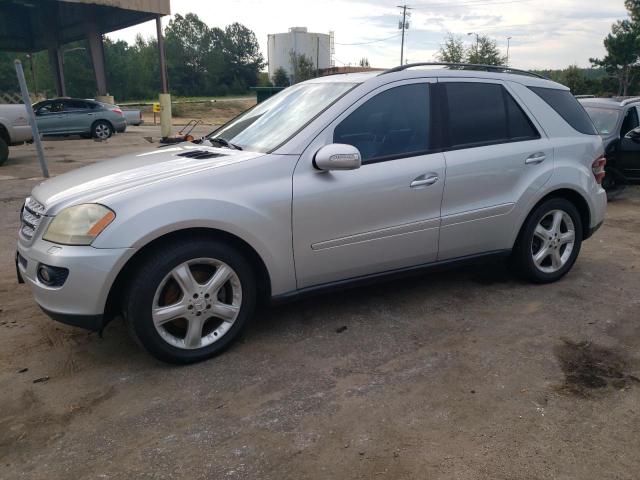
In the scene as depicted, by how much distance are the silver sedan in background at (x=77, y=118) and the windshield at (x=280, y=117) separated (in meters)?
15.6

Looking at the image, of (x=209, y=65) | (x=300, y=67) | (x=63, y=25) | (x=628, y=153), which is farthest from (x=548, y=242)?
(x=209, y=65)

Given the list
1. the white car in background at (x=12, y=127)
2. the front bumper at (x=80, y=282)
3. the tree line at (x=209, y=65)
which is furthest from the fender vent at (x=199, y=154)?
the tree line at (x=209, y=65)

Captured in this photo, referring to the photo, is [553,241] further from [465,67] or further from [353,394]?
[353,394]

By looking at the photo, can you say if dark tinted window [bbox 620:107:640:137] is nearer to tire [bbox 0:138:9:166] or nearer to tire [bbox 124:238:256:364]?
tire [bbox 124:238:256:364]

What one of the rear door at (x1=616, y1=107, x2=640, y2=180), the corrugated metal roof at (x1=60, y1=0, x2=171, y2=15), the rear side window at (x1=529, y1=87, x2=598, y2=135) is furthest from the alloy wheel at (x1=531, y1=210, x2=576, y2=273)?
the corrugated metal roof at (x1=60, y1=0, x2=171, y2=15)

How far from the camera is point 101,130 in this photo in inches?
733

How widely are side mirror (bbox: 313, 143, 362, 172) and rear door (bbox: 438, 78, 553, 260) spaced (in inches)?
35.4

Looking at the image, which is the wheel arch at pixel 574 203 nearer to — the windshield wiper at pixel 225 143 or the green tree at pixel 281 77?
the windshield wiper at pixel 225 143

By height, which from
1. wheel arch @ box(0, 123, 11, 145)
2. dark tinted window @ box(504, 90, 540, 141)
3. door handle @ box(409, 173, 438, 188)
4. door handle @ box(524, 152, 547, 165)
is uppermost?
dark tinted window @ box(504, 90, 540, 141)

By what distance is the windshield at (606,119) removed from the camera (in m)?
8.61

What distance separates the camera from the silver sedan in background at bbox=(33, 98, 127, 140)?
17.5 m

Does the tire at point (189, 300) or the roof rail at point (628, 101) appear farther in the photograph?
the roof rail at point (628, 101)

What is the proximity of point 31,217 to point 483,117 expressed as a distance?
3.26 metres

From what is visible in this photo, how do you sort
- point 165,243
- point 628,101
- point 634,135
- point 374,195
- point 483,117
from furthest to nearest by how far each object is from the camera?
point 628,101 → point 634,135 → point 483,117 → point 374,195 → point 165,243
